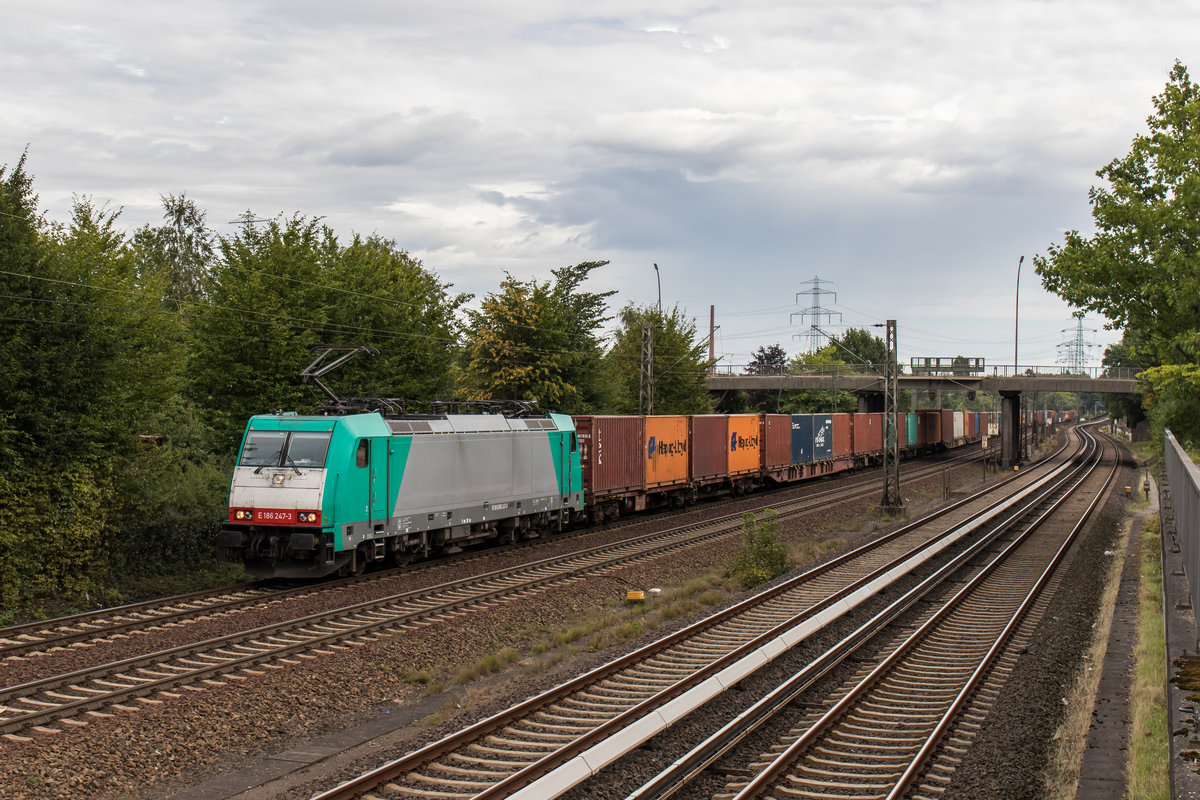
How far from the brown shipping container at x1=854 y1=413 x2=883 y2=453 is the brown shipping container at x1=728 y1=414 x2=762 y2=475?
48.0 ft

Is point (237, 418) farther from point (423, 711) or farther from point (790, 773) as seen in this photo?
point (790, 773)

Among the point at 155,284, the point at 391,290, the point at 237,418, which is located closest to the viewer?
the point at 155,284

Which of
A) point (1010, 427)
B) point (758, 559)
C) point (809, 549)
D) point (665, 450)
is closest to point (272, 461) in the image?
point (758, 559)

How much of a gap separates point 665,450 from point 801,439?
552 inches

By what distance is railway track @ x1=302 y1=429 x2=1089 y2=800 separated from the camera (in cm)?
830

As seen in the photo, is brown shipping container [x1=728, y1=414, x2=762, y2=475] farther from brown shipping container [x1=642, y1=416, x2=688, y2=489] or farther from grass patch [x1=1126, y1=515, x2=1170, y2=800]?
grass patch [x1=1126, y1=515, x2=1170, y2=800]

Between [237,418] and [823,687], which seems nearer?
[823,687]

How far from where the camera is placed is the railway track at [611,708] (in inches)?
327

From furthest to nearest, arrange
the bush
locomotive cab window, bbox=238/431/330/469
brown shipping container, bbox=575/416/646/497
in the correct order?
brown shipping container, bbox=575/416/646/497
the bush
locomotive cab window, bbox=238/431/330/469

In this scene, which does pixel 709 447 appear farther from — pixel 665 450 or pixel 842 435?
pixel 842 435

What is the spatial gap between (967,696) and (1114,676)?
2.67 meters

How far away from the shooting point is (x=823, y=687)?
11.9 meters

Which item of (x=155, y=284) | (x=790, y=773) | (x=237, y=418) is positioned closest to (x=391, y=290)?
(x=237, y=418)

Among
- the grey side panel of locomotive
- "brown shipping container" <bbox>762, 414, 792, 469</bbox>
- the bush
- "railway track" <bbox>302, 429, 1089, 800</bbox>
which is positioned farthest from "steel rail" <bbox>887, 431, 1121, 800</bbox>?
"brown shipping container" <bbox>762, 414, 792, 469</bbox>
